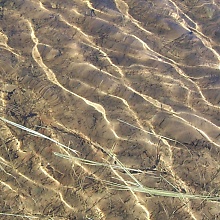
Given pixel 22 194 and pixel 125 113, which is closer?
pixel 22 194

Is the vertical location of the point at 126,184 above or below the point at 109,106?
below

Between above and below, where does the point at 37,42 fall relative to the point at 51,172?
above

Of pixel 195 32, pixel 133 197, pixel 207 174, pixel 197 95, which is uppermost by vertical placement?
pixel 195 32

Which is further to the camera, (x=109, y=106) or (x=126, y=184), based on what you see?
(x=109, y=106)

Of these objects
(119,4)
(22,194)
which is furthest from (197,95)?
(22,194)

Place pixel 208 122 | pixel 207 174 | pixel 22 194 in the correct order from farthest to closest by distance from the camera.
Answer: pixel 208 122 < pixel 207 174 < pixel 22 194

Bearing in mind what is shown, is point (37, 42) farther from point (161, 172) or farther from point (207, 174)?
point (207, 174)

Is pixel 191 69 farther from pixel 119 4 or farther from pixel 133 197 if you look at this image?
pixel 133 197

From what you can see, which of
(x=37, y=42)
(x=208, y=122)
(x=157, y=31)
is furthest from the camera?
(x=157, y=31)
